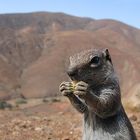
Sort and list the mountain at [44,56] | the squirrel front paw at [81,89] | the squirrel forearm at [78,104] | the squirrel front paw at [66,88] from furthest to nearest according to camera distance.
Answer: the mountain at [44,56], the squirrel forearm at [78,104], the squirrel front paw at [66,88], the squirrel front paw at [81,89]

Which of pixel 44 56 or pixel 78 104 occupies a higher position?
pixel 78 104

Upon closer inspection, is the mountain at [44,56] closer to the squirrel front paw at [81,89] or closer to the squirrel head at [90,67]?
the squirrel head at [90,67]

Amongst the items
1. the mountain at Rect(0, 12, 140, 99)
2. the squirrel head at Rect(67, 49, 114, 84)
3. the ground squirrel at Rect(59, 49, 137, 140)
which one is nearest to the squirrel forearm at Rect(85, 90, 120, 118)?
the ground squirrel at Rect(59, 49, 137, 140)

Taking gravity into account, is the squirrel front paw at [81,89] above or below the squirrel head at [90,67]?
below

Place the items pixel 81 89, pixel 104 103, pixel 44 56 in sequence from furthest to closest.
Answer: pixel 44 56, pixel 104 103, pixel 81 89

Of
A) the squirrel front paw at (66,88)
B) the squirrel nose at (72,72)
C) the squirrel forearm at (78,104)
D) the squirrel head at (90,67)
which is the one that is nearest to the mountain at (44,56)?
the squirrel forearm at (78,104)

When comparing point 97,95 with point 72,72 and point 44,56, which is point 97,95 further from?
point 44,56

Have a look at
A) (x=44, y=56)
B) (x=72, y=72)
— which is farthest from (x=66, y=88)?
(x=44, y=56)
